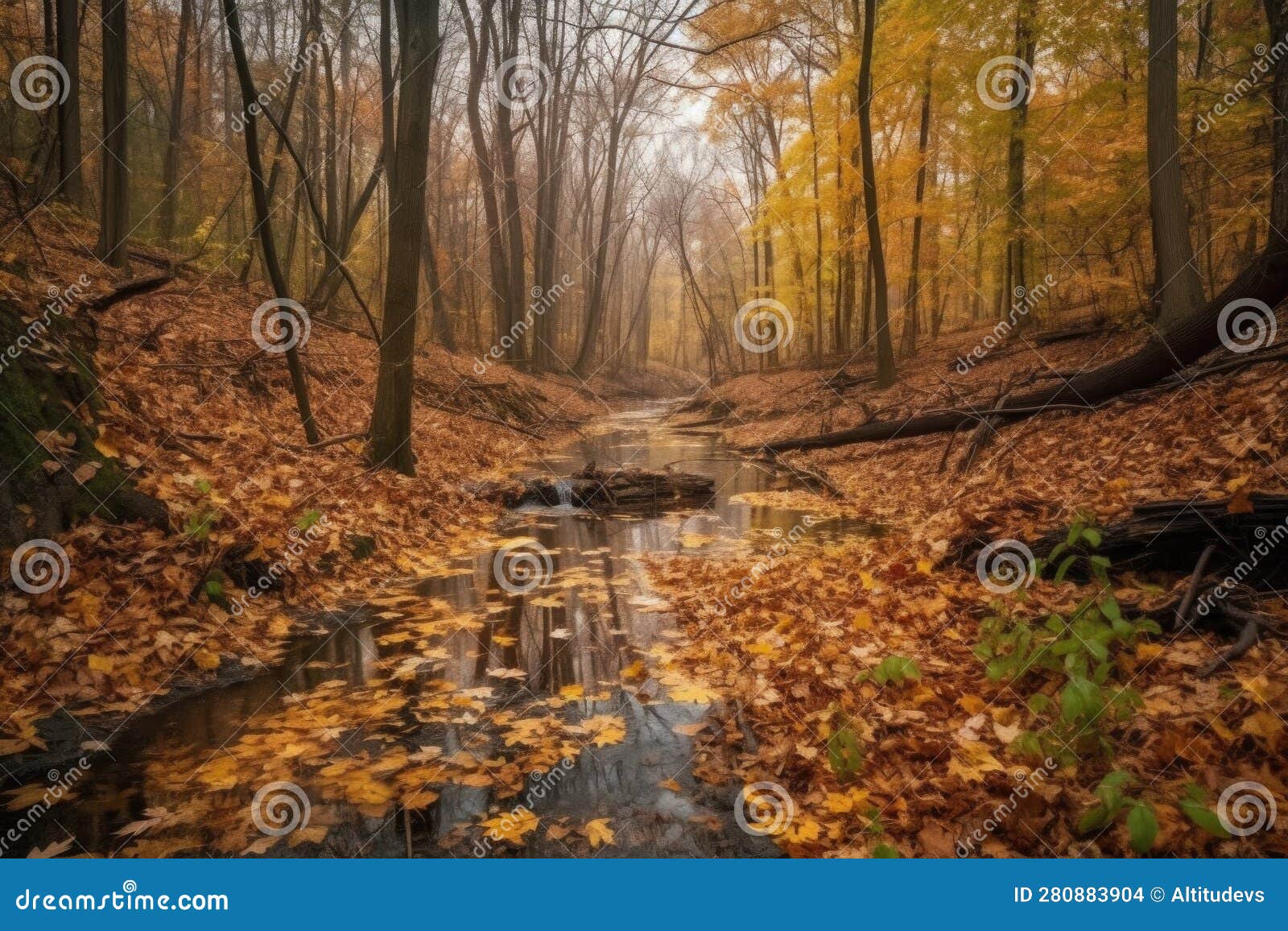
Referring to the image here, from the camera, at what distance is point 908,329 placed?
20953 millimetres

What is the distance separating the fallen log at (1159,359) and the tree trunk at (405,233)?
7.70 metres

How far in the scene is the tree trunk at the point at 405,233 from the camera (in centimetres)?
746

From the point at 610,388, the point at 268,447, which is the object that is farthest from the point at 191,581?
the point at 610,388

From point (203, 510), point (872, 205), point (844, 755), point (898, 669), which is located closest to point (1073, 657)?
point (898, 669)

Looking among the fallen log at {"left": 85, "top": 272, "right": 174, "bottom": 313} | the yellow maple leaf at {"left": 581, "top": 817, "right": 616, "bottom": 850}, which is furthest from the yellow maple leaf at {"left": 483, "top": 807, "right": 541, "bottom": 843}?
the fallen log at {"left": 85, "top": 272, "right": 174, "bottom": 313}

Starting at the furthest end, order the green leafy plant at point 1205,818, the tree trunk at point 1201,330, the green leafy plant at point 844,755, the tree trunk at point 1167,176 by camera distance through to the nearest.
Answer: the tree trunk at point 1167,176
the tree trunk at point 1201,330
the green leafy plant at point 844,755
the green leafy plant at point 1205,818

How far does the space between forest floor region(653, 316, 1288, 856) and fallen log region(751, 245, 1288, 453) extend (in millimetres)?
258

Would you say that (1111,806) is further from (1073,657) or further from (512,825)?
(512,825)

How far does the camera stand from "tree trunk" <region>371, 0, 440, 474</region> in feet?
A: 24.5

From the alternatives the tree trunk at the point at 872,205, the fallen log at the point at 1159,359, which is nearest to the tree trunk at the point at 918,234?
the tree trunk at the point at 872,205

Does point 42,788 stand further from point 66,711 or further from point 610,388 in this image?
point 610,388

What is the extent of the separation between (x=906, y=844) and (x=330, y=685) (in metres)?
3.24

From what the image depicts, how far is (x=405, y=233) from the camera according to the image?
796 centimetres

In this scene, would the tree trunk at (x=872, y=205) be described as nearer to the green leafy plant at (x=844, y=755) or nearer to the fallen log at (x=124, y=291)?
the fallen log at (x=124, y=291)
